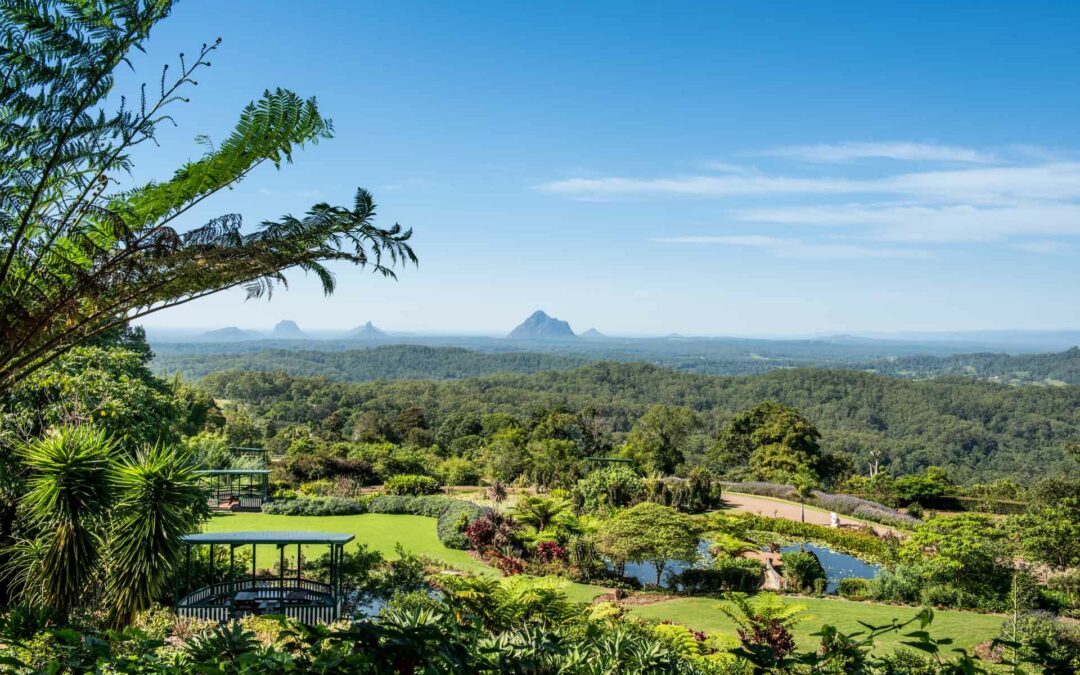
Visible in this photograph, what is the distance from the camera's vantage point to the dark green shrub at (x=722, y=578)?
11109mm

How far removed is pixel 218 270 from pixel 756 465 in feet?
80.3

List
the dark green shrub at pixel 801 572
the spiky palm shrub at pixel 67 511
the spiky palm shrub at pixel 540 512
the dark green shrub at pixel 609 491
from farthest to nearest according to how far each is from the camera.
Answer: the dark green shrub at pixel 609 491, the spiky palm shrub at pixel 540 512, the dark green shrub at pixel 801 572, the spiky palm shrub at pixel 67 511

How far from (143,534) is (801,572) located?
9.62 meters

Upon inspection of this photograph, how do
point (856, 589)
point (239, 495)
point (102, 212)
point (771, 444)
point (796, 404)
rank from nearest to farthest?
point (102, 212) → point (856, 589) → point (239, 495) → point (771, 444) → point (796, 404)

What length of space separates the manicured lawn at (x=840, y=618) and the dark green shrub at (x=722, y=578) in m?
0.75

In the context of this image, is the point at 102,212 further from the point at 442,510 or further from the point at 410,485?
the point at 410,485

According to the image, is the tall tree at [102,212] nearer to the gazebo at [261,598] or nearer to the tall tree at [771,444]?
the gazebo at [261,598]

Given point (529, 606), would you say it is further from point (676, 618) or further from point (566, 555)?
point (566, 555)

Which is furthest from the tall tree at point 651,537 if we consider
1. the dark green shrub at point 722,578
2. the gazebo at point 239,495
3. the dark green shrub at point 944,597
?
the gazebo at point 239,495

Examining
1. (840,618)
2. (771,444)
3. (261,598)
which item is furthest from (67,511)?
(771,444)

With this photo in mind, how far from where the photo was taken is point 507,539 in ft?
39.9

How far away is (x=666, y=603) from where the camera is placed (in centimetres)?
1009

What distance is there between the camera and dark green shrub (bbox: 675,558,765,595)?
11.1 metres

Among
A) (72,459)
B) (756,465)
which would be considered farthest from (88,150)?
(756,465)
